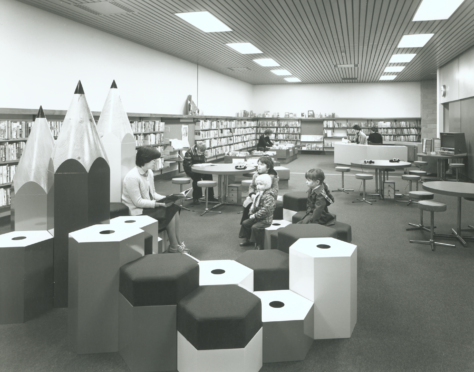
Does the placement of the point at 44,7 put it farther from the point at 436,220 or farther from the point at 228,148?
the point at 228,148

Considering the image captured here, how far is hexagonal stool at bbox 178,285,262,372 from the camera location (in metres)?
2.26

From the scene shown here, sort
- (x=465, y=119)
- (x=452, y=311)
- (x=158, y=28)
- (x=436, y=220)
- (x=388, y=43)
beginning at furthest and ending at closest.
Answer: (x=465, y=119) < (x=388, y=43) < (x=158, y=28) < (x=436, y=220) < (x=452, y=311)

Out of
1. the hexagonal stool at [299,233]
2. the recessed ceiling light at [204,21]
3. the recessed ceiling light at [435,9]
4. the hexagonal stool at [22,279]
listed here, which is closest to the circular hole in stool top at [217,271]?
the hexagonal stool at [299,233]

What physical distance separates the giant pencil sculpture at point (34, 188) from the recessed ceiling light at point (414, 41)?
27.1 feet

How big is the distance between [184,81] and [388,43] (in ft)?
19.9

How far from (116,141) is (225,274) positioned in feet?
8.29

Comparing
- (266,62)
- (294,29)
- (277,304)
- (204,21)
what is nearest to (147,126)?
(204,21)

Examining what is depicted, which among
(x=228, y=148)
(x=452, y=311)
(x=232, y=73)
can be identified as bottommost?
(x=452, y=311)

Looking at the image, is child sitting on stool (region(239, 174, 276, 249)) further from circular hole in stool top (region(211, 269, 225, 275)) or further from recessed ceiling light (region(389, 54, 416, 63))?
recessed ceiling light (region(389, 54, 416, 63))

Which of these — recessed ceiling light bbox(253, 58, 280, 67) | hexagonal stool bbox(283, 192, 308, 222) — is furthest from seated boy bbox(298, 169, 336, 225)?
recessed ceiling light bbox(253, 58, 280, 67)

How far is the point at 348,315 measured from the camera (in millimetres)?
2889

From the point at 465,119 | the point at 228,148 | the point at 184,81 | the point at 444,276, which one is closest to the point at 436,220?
the point at 444,276

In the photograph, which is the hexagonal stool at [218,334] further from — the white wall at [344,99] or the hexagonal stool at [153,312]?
the white wall at [344,99]

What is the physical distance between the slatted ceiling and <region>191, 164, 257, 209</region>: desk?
9.19 ft
